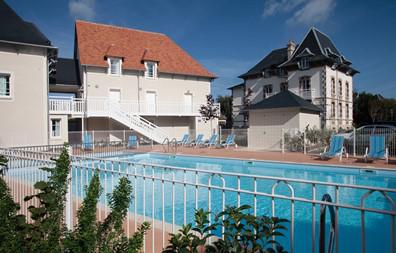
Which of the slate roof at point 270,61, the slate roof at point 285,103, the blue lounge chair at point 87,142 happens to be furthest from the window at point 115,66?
the slate roof at point 270,61

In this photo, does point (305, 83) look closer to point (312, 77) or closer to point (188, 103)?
point (312, 77)

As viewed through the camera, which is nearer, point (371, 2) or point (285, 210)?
point (285, 210)

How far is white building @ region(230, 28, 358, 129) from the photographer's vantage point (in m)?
31.5

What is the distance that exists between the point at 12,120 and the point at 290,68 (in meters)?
27.8

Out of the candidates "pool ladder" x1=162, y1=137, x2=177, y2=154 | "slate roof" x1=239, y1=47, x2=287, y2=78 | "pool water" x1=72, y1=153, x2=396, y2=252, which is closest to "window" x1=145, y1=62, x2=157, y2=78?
"pool ladder" x1=162, y1=137, x2=177, y2=154

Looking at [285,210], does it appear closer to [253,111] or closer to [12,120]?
[253,111]

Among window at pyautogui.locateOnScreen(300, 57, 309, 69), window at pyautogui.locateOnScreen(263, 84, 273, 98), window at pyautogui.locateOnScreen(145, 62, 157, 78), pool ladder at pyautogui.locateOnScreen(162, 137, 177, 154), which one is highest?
window at pyautogui.locateOnScreen(300, 57, 309, 69)

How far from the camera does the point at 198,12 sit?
66.3ft

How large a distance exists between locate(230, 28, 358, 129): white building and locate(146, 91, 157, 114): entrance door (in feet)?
27.6

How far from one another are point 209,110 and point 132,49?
371 inches

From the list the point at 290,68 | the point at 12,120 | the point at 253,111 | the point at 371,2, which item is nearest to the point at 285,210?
the point at 253,111

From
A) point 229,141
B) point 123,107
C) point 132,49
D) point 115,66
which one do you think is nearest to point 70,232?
point 229,141

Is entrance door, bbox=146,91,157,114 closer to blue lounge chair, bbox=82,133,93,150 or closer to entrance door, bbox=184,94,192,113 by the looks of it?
entrance door, bbox=184,94,192,113

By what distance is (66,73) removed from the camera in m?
27.1
